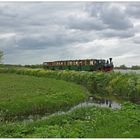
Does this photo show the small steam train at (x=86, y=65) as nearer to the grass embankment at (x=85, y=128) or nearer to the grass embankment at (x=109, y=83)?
the grass embankment at (x=109, y=83)

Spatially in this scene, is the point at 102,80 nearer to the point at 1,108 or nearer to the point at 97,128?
the point at 1,108

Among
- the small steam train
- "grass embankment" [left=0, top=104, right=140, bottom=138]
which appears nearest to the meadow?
"grass embankment" [left=0, top=104, right=140, bottom=138]

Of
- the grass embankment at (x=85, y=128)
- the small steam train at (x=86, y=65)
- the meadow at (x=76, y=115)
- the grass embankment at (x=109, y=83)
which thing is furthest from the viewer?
the small steam train at (x=86, y=65)

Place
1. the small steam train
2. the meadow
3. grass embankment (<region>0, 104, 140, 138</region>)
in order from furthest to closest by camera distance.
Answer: the small steam train, the meadow, grass embankment (<region>0, 104, 140, 138</region>)

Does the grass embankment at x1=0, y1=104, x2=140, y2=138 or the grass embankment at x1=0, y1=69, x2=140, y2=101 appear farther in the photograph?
the grass embankment at x1=0, y1=69, x2=140, y2=101

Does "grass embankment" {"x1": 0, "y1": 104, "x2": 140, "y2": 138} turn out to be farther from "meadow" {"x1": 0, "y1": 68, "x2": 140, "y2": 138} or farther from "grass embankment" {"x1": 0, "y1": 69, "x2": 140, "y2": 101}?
"grass embankment" {"x1": 0, "y1": 69, "x2": 140, "y2": 101}

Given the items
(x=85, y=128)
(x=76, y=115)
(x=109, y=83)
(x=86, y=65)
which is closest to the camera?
(x=85, y=128)

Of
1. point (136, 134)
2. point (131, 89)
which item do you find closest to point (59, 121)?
point (136, 134)

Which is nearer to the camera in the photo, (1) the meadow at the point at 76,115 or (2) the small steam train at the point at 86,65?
(1) the meadow at the point at 76,115

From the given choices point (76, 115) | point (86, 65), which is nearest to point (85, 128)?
point (76, 115)

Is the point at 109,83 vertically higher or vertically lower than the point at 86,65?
lower

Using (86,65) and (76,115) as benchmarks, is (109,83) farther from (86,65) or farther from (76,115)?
(86,65)

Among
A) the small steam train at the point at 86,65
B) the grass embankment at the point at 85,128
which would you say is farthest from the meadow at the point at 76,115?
the small steam train at the point at 86,65

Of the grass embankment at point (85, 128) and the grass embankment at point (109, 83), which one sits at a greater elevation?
the grass embankment at point (109, 83)
